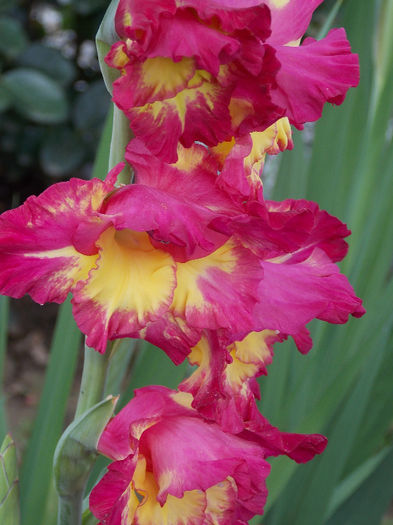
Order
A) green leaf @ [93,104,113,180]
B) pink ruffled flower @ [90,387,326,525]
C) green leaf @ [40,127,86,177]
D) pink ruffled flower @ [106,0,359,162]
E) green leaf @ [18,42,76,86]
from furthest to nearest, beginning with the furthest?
green leaf @ [40,127,86,177], green leaf @ [18,42,76,86], green leaf @ [93,104,113,180], pink ruffled flower @ [90,387,326,525], pink ruffled flower @ [106,0,359,162]

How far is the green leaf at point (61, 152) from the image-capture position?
2180mm

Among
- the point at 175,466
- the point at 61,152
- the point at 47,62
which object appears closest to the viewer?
the point at 175,466

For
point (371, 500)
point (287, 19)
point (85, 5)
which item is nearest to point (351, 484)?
point (371, 500)

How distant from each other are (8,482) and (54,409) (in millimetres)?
270

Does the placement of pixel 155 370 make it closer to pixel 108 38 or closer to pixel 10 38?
pixel 108 38

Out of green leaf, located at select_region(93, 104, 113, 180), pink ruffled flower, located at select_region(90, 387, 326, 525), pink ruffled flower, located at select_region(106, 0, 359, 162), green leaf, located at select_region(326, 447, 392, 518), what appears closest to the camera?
pink ruffled flower, located at select_region(106, 0, 359, 162)

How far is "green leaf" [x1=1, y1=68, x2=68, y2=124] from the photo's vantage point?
1.95 meters

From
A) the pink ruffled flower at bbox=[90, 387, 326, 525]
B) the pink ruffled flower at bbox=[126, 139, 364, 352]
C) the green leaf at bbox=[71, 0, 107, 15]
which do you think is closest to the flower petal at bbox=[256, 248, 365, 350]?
the pink ruffled flower at bbox=[126, 139, 364, 352]

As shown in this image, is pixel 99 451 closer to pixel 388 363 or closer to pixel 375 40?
pixel 388 363

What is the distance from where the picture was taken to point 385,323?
82cm

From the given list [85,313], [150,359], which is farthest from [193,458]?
[150,359]

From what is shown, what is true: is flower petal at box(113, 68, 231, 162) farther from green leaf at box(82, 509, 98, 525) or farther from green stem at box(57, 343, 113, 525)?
green leaf at box(82, 509, 98, 525)

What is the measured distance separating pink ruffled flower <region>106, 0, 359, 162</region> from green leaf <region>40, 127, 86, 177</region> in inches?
67.7

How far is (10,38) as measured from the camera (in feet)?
6.44
